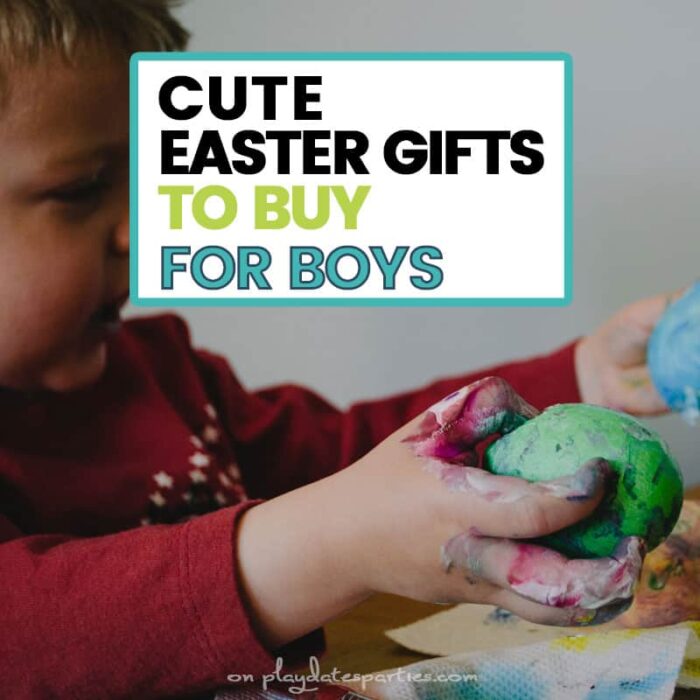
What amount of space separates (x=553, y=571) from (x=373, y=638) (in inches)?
9.1

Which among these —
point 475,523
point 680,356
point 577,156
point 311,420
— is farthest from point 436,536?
point 577,156

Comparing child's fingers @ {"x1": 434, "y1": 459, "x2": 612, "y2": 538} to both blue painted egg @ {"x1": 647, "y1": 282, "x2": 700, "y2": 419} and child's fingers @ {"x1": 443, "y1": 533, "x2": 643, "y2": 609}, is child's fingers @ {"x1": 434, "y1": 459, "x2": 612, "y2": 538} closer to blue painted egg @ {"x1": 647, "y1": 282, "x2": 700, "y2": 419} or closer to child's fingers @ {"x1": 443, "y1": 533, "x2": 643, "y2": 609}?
child's fingers @ {"x1": 443, "y1": 533, "x2": 643, "y2": 609}

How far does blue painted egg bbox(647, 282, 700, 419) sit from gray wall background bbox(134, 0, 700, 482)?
0.29 m

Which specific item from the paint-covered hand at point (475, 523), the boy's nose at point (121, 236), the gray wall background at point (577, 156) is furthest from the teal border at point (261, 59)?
the paint-covered hand at point (475, 523)

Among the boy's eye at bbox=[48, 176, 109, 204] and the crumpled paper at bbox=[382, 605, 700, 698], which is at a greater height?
the boy's eye at bbox=[48, 176, 109, 204]

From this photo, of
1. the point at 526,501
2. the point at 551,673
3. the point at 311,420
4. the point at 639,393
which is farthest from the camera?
the point at 311,420

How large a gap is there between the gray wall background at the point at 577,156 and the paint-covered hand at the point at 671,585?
1.20ft

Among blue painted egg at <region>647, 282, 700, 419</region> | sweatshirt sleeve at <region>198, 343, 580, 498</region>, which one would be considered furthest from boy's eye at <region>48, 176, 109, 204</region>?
blue painted egg at <region>647, 282, 700, 419</region>

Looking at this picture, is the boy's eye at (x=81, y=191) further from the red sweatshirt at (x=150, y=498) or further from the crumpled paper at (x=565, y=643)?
the crumpled paper at (x=565, y=643)

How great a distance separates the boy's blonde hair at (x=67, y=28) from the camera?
60 cm

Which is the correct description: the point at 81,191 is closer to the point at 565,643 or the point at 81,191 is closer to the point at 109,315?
the point at 109,315

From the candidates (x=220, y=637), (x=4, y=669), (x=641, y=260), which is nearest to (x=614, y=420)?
(x=220, y=637)

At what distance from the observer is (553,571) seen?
17.0 inches

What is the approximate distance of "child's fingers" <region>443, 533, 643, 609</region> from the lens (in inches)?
16.8
